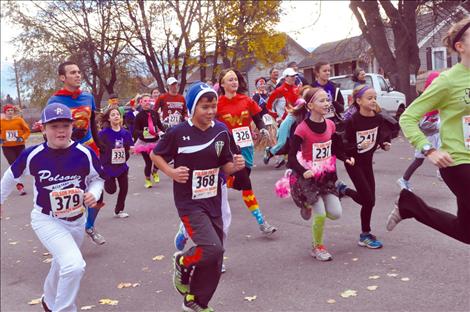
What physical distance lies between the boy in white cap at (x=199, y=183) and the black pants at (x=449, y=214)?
152 cm

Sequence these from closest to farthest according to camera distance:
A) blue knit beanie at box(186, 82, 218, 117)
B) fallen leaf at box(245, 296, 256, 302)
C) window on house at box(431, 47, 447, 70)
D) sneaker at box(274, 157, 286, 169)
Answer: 1. blue knit beanie at box(186, 82, 218, 117)
2. fallen leaf at box(245, 296, 256, 302)
3. sneaker at box(274, 157, 286, 169)
4. window on house at box(431, 47, 447, 70)

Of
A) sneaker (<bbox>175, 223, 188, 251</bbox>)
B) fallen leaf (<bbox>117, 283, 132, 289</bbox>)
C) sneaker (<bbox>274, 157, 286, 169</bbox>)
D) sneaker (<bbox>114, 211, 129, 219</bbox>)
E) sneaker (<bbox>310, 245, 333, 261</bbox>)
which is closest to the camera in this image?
sneaker (<bbox>175, 223, 188, 251</bbox>)

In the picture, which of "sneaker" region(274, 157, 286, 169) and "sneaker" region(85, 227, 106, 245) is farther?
"sneaker" region(274, 157, 286, 169)

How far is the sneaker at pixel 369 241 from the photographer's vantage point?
591 centimetres

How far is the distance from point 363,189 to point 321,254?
846mm

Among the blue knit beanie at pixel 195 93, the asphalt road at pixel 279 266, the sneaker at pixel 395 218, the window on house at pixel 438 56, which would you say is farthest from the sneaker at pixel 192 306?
the window on house at pixel 438 56

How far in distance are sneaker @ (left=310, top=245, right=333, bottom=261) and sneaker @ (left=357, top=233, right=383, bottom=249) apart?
1.68 feet

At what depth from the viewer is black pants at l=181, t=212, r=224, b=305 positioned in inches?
165

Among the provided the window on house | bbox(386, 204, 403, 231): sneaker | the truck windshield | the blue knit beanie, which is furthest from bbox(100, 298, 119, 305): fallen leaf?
the window on house

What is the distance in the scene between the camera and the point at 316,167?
5.71m

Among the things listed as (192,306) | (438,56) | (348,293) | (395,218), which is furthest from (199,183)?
(438,56)

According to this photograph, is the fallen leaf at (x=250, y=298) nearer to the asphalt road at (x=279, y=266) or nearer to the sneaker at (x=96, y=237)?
the asphalt road at (x=279, y=266)

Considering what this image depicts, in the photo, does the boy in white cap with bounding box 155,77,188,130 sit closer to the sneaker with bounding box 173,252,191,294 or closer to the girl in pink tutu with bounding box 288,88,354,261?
the girl in pink tutu with bounding box 288,88,354,261

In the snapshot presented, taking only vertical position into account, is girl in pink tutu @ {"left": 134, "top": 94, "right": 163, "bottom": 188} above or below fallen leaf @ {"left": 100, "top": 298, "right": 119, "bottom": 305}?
above
